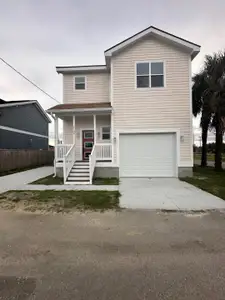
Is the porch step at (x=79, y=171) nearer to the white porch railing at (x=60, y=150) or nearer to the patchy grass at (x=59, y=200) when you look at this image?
the white porch railing at (x=60, y=150)

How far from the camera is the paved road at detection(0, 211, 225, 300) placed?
254cm

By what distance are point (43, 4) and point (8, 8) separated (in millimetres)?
1675

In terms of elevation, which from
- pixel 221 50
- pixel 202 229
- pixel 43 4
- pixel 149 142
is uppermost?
pixel 43 4

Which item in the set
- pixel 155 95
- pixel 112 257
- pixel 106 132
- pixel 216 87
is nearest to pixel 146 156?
pixel 106 132

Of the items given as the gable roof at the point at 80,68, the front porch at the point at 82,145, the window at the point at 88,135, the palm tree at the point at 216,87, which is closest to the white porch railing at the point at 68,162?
the front porch at the point at 82,145

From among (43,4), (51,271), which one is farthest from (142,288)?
(43,4)

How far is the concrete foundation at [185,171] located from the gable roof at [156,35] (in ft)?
20.5

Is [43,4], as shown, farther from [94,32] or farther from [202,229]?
[202,229]

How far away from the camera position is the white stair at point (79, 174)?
34.9 feet

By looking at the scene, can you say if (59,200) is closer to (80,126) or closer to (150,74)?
(80,126)

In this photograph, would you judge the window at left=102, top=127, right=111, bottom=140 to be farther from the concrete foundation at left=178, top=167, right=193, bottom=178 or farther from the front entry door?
the concrete foundation at left=178, top=167, right=193, bottom=178

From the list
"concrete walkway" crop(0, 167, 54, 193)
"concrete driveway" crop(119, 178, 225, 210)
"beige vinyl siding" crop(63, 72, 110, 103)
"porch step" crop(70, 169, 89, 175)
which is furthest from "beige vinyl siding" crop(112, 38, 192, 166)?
"concrete walkway" crop(0, 167, 54, 193)

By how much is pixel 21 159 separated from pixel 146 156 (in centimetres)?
1119

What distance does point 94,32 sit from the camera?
13984 millimetres
